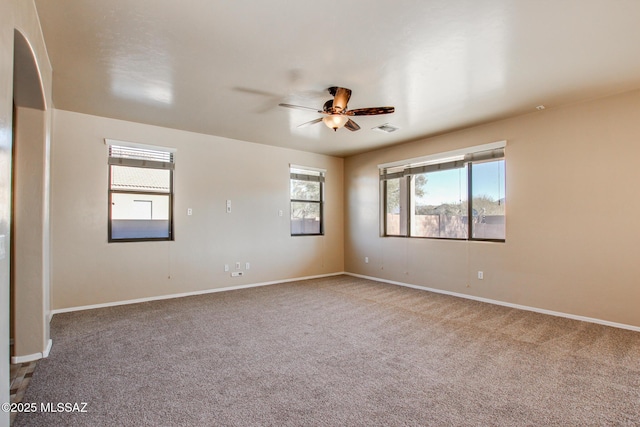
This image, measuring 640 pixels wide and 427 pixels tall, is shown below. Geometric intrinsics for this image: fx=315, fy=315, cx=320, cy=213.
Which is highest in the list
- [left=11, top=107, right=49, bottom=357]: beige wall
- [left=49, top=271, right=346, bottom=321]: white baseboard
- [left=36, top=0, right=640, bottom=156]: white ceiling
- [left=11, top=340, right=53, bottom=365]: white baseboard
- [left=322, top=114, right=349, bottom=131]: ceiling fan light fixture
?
[left=36, top=0, right=640, bottom=156]: white ceiling

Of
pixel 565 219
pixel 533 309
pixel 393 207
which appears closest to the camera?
pixel 565 219

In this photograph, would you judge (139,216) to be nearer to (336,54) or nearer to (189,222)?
(189,222)

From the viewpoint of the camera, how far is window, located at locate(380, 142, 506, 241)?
4844mm

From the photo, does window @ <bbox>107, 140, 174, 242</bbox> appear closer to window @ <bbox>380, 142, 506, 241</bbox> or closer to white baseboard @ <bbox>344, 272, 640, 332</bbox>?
window @ <bbox>380, 142, 506, 241</bbox>

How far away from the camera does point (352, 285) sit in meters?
6.06

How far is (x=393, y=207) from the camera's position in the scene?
645 cm

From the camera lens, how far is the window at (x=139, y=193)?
4.79 m

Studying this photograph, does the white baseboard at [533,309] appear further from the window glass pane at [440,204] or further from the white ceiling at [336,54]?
the white ceiling at [336,54]

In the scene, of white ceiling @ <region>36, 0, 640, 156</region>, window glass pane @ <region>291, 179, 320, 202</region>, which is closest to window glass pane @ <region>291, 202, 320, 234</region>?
window glass pane @ <region>291, 179, 320, 202</region>

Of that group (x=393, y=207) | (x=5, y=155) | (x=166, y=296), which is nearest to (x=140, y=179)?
(x=166, y=296)

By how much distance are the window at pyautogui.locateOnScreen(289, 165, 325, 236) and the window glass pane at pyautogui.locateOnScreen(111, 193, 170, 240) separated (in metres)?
2.48

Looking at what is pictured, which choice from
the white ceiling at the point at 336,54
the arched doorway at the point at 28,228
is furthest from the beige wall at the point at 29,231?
the white ceiling at the point at 336,54

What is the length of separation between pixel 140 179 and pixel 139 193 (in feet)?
0.75

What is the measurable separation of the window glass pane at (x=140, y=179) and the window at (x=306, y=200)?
241 cm
